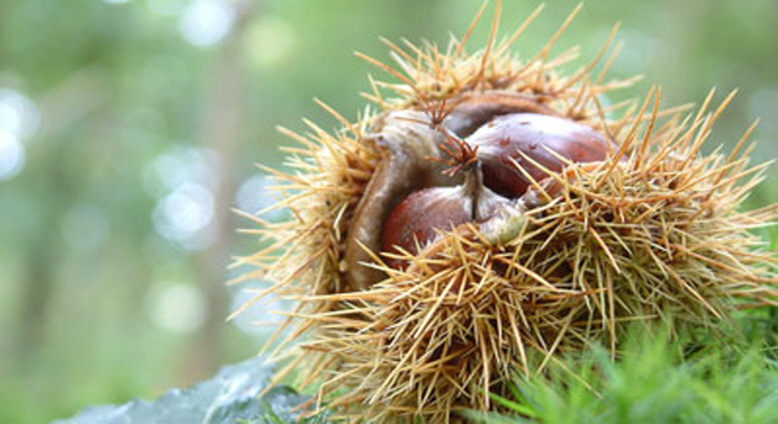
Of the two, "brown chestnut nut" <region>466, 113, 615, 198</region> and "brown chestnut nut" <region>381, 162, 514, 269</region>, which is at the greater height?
"brown chestnut nut" <region>466, 113, 615, 198</region>

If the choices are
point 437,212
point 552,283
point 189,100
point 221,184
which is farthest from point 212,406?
point 189,100

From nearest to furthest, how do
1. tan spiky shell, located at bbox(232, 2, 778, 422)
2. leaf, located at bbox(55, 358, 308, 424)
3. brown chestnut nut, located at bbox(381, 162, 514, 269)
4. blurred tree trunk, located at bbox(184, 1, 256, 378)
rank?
1. tan spiky shell, located at bbox(232, 2, 778, 422)
2. brown chestnut nut, located at bbox(381, 162, 514, 269)
3. leaf, located at bbox(55, 358, 308, 424)
4. blurred tree trunk, located at bbox(184, 1, 256, 378)

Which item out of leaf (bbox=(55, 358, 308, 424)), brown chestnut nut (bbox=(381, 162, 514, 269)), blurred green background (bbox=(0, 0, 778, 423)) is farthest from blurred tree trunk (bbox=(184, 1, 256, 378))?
brown chestnut nut (bbox=(381, 162, 514, 269))

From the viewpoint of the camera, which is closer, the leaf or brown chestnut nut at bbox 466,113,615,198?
brown chestnut nut at bbox 466,113,615,198

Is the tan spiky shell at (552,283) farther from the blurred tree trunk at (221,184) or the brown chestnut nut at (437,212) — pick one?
the blurred tree trunk at (221,184)

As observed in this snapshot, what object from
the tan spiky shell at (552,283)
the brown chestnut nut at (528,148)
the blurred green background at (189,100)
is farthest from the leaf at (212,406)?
the blurred green background at (189,100)

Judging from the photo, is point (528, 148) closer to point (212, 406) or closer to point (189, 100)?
point (212, 406)

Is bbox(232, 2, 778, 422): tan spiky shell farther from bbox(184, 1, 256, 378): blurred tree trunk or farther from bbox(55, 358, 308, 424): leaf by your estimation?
bbox(184, 1, 256, 378): blurred tree trunk
